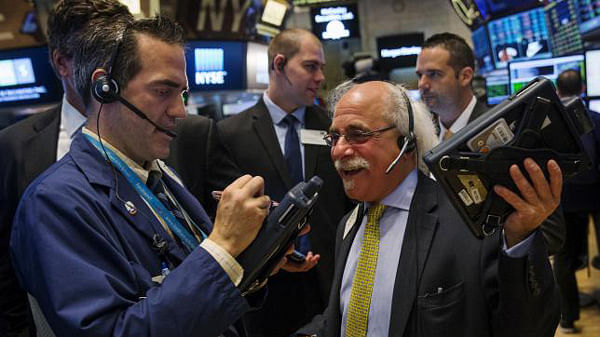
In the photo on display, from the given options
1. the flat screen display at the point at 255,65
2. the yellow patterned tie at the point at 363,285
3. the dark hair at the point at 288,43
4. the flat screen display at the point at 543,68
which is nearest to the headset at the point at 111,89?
the yellow patterned tie at the point at 363,285

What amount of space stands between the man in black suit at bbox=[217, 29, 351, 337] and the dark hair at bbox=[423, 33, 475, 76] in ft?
2.49

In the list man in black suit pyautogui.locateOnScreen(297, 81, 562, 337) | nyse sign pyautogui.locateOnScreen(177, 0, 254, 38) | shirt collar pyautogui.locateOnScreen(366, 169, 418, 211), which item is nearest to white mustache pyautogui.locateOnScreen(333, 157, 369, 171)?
man in black suit pyautogui.locateOnScreen(297, 81, 562, 337)

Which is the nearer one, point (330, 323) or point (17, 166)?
point (330, 323)

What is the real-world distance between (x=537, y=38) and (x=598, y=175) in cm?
353

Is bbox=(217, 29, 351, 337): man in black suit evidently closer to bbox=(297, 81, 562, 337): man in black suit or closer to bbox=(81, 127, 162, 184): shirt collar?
bbox=(297, 81, 562, 337): man in black suit

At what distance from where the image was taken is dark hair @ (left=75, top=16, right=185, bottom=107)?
4.90ft

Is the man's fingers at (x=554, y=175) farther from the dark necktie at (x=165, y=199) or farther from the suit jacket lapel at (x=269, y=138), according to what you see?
the suit jacket lapel at (x=269, y=138)

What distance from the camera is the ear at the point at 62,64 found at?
2193mm

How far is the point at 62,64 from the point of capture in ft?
7.27

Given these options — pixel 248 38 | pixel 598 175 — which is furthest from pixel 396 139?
pixel 248 38

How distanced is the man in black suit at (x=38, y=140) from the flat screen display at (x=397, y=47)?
11545 millimetres

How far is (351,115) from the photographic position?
1.94 m

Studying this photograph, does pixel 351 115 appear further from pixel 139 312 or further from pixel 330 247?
pixel 330 247

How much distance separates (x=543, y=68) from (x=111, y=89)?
17.2 ft
